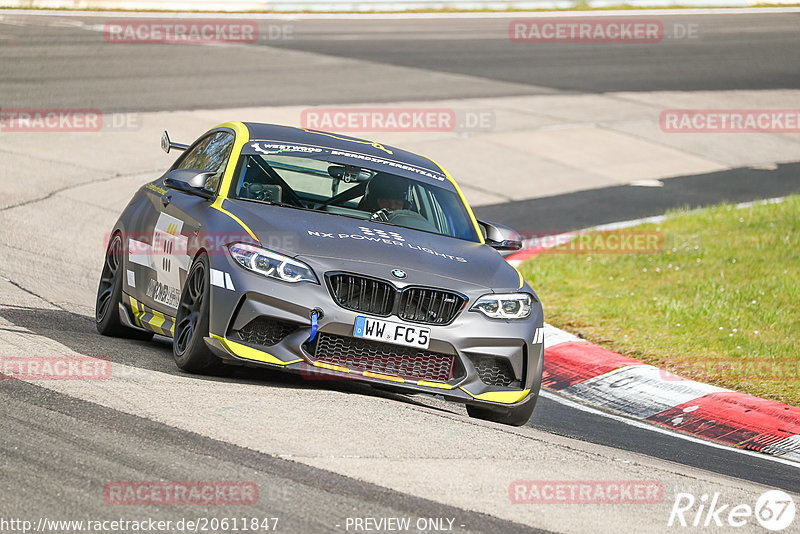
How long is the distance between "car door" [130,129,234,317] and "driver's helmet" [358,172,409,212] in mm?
983

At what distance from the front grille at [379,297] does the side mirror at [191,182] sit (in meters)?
1.41

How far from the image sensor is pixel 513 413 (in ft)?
24.6

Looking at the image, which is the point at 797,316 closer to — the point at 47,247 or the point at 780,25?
the point at 47,247

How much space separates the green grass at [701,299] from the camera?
9.86 m

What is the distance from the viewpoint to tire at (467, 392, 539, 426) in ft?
24.5

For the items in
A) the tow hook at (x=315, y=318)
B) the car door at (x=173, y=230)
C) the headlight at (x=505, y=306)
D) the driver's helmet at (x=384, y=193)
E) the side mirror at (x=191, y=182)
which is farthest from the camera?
the driver's helmet at (x=384, y=193)

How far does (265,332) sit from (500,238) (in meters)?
2.23

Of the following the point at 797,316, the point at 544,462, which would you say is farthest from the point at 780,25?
the point at 544,462

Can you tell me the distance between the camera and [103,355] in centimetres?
757
